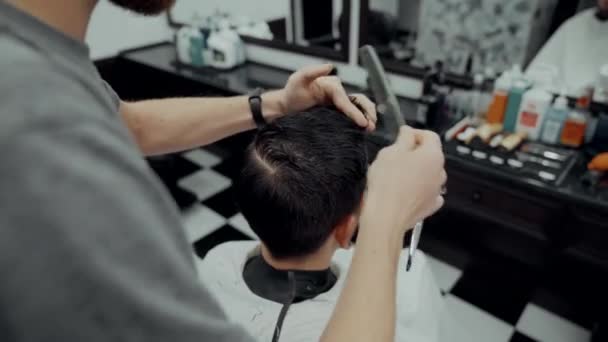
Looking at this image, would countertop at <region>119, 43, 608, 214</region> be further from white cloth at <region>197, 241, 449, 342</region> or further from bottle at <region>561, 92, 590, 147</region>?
white cloth at <region>197, 241, 449, 342</region>

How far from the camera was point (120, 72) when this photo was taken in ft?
11.2

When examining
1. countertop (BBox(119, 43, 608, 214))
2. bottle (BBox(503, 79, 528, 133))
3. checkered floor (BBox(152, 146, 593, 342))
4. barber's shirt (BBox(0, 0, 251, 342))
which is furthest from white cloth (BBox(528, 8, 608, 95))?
barber's shirt (BBox(0, 0, 251, 342))

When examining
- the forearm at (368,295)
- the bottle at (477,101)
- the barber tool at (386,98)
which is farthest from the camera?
the bottle at (477,101)

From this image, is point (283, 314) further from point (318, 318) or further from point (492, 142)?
point (492, 142)

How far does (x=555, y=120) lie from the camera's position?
196 centimetres

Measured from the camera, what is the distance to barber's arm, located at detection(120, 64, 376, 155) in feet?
3.87


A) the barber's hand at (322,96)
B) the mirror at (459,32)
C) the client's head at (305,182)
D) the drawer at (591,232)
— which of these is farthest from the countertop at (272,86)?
the client's head at (305,182)

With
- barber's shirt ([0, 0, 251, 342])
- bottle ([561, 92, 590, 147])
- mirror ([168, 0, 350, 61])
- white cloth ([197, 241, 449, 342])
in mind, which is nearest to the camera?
barber's shirt ([0, 0, 251, 342])

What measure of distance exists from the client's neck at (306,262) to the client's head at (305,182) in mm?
24

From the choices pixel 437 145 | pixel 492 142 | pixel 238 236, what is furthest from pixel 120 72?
pixel 437 145

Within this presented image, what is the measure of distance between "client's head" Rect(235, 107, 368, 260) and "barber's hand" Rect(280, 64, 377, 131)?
29 mm

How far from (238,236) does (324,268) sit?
5.30ft

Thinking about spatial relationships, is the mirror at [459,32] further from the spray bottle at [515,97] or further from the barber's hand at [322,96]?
the barber's hand at [322,96]

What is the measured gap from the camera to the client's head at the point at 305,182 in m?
1.03
